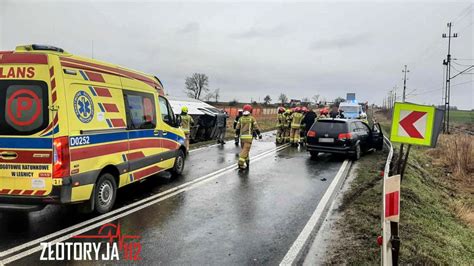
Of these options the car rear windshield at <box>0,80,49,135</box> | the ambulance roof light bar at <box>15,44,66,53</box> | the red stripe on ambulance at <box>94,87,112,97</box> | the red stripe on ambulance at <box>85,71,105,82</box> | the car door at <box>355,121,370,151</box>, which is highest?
the ambulance roof light bar at <box>15,44,66,53</box>

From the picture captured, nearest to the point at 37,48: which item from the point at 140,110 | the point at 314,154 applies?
the point at 140,110

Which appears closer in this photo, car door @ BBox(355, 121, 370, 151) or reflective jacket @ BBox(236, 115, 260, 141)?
reflective jacket @ BBox(236, 115, 260, 141)

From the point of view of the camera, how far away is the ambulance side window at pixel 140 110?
6.97 m

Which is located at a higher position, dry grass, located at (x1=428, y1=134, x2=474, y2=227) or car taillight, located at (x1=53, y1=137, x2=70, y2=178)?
car taillight, located at (x1=53, y1=137, x2=70, y2=178)

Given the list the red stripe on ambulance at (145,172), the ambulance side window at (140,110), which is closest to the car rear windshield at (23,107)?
the ambulance side window at (140,110)

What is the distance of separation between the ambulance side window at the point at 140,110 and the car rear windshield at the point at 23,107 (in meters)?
1.82

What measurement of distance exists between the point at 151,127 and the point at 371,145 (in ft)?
33.5

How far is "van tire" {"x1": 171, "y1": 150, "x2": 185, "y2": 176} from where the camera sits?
9.27 m

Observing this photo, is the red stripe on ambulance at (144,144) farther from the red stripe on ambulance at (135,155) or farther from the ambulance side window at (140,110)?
the ambulance side window at (140,110)

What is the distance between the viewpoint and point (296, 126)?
54.5 feet

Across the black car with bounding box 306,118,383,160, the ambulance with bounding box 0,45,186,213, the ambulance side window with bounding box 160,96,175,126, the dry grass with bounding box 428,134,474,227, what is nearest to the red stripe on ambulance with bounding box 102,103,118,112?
the ambulance with bounding box 0,45,186,213

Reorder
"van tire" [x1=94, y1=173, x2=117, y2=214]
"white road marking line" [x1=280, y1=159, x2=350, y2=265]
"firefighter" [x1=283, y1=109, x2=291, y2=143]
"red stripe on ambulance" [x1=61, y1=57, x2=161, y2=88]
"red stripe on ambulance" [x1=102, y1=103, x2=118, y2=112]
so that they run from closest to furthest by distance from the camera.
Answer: "white road marking line" [x1=280, y1=159, x2=350, y2=265] < "red stripe on ambulance" [x1=61, y1=57, x2=161, y2=88] < "van tire" [x1=94, y1=173, x2=117, y2=214] < "red stripe on ambulance" [x1=102, y1=103, x2=118, y2=112] < "firefighter" [x1=283, y1=109, x2=291, y2=143]

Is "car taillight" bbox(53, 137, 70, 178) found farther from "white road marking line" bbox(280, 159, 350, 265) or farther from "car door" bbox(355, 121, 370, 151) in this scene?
"car door" bbox(355, 121, 370, 151)

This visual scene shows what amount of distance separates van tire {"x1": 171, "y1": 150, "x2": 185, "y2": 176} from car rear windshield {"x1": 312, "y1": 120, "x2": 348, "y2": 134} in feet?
18.2
